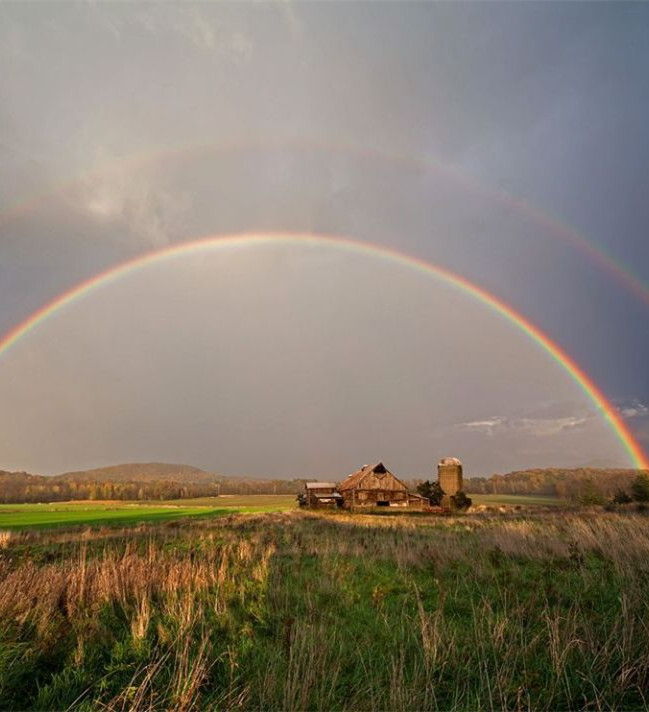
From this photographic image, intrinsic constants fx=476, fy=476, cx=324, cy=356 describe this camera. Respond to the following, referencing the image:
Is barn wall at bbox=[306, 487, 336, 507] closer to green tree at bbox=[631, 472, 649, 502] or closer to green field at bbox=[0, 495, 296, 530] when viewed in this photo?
green field at bbox=[0, 495, 296, 530]

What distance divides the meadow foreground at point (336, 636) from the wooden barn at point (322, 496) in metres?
66.8

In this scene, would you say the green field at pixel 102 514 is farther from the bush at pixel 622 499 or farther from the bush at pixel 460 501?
the bush at pixel 622 499

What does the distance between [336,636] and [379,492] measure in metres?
66.2

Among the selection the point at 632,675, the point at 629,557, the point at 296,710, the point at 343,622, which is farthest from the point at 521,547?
the point at 296,710

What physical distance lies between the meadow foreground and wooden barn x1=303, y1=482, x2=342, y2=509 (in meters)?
66.8

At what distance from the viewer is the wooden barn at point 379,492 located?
69438mm

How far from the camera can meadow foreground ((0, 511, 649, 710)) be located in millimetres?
4746

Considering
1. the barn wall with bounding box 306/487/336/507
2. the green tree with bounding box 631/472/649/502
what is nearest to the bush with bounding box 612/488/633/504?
the green tree with bounding box 631/472/649/502

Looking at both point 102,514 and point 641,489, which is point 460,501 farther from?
point 102,514

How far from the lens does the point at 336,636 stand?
6.57 m

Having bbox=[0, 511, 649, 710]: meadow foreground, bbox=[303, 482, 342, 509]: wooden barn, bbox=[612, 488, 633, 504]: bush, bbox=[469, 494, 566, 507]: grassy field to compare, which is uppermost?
bbox=[303, 482, 342, 509]: wooden barn

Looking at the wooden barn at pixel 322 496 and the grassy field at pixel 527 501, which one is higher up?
the wooden barn at pixel 322 496

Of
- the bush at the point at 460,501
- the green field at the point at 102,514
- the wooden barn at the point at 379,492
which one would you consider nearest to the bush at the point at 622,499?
the bush at the point at 460,501

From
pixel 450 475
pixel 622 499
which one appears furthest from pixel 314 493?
pixel 622 499
